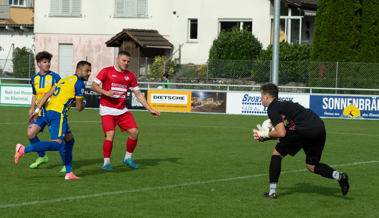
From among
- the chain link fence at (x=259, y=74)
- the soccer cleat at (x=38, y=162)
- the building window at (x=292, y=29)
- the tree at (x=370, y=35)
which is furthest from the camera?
the building window at (x=292, y=29)

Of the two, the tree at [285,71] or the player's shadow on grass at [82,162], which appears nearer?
the player's shadow on grass at [82,162]

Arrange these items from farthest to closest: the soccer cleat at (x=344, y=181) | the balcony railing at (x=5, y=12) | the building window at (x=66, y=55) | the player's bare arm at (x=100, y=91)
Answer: the balcony railing at (x=5, y=12), the building window at (x=66, y=55), the player's bare arm at (x=100, y=91), the soccer cleat at (x=344, y=181)

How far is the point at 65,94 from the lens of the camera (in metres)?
9.55

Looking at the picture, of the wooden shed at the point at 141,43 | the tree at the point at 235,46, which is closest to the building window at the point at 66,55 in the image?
the wooden shed at the point at 141,43

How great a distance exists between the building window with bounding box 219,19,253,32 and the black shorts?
29718 mm

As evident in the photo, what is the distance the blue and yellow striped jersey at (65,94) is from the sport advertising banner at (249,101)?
16424 millimetres

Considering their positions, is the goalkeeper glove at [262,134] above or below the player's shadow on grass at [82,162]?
above

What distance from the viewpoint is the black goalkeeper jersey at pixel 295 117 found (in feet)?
25.8

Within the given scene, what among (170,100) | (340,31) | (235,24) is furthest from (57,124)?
(235,24)

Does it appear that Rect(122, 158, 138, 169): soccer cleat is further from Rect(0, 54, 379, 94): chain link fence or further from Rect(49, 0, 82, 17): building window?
Rect(49, 0, 82, 17): building window

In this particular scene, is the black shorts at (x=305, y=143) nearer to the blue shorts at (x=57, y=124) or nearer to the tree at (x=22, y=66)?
the blue shorts at (x=57, y=124)

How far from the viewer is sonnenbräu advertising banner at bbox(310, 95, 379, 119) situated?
24.4m

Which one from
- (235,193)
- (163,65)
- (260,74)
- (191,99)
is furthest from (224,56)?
(235,193)

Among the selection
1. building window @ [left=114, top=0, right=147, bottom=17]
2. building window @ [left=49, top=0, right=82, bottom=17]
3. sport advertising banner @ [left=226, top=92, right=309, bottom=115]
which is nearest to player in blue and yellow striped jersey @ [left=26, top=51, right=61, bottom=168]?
sport advertising banner @ [left=226, top=92, right=309, bottom=115]
